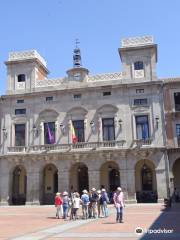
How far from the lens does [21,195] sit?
43.6 metres

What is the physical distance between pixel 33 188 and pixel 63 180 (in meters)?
3.80

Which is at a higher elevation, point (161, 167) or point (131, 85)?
point (131, 85)

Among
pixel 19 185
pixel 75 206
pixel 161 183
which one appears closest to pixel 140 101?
pixel 161 183

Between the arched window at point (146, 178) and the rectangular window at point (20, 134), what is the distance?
1504 centimetres

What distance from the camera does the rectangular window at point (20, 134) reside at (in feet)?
144

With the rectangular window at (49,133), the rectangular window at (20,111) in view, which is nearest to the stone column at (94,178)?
the rectangular window at (49,133)

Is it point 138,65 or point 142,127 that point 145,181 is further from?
point 138,65

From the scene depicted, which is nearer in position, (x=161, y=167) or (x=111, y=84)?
(x=161, y=167)

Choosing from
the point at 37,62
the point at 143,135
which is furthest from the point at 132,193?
the point at 37,62

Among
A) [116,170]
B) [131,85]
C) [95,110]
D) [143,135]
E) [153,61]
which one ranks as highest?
[153,61]

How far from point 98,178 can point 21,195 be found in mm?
10270

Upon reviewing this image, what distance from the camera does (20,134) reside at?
44.1 metres

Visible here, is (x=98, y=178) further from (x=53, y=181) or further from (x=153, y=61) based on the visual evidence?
(x=153, y=61)

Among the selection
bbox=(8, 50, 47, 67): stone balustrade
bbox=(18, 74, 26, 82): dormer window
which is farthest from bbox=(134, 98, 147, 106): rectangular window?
bbox=(18, 74, 26, 82): dormer window
